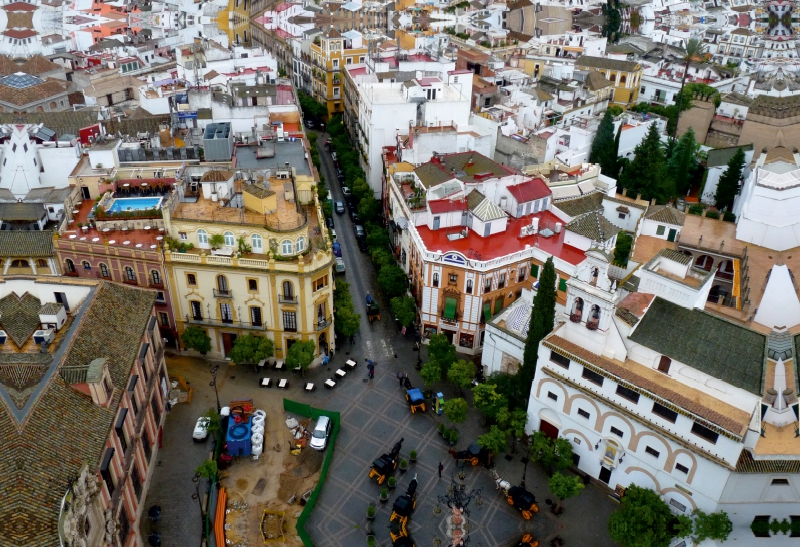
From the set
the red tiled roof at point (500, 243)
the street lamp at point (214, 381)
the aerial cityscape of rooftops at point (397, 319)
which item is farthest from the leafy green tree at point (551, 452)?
the street lamp at point (214, 381)

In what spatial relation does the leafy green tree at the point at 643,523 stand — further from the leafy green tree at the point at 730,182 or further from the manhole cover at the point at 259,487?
the leafy green tree at the point at 730,182

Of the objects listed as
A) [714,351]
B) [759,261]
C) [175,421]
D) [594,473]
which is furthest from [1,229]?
[759,261]

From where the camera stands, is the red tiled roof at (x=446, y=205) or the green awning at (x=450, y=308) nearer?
the green awning at (x=450, y=308)

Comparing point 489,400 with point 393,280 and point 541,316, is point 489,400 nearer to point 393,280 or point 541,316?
point 541,316

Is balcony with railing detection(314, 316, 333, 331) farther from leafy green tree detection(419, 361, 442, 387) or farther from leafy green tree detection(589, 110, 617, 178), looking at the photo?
leafy green tree detection(589, 110, 617, 178)

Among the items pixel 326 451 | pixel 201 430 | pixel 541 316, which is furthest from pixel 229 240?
pixel 541 316

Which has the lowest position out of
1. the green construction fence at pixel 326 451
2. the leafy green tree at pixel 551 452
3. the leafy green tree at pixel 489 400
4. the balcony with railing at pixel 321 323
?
the green construction fence at pixel 326 451
